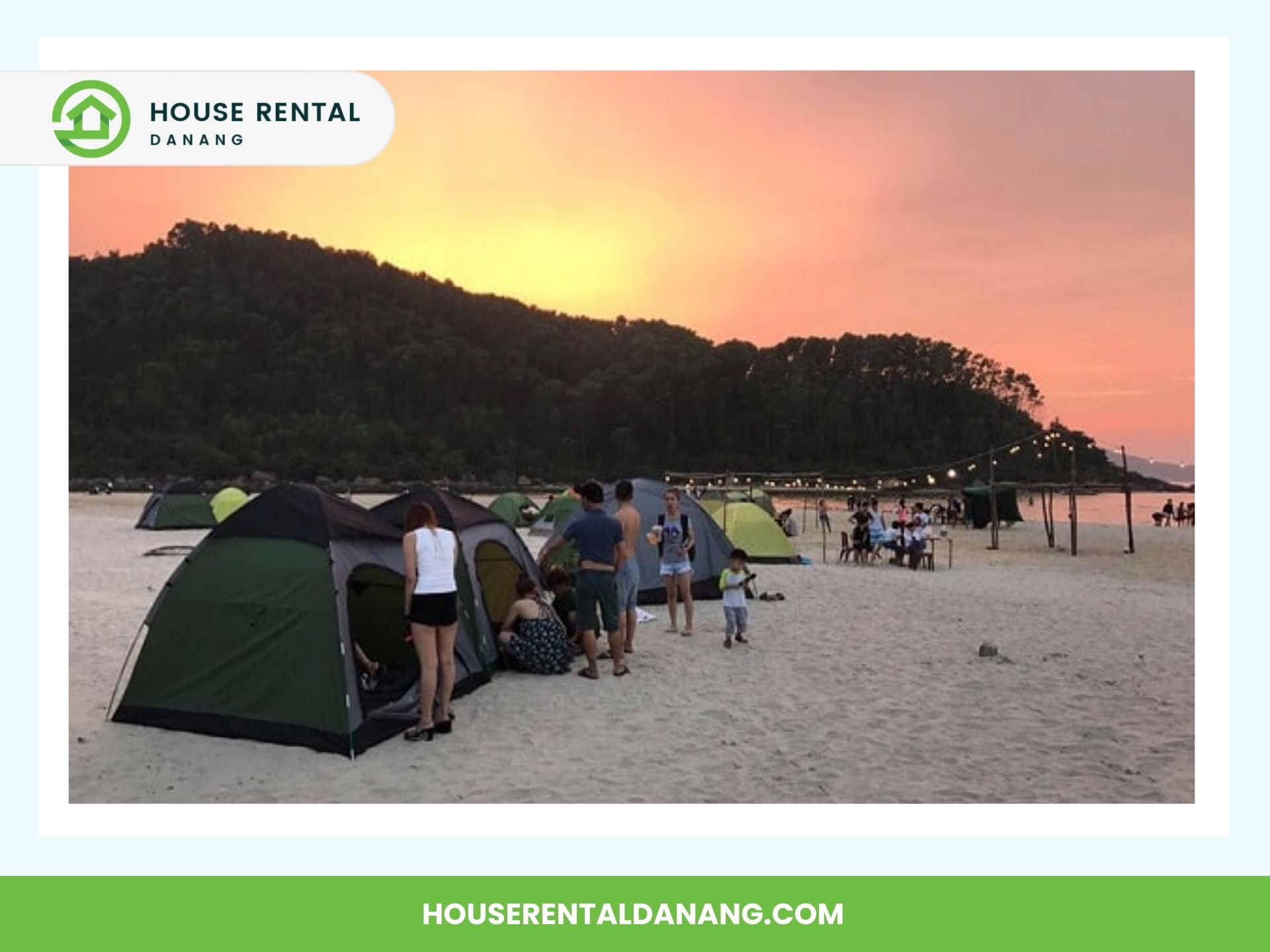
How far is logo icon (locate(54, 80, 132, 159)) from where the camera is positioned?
512 cm

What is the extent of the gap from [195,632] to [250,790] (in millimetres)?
1567

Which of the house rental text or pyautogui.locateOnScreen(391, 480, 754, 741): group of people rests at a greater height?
the house rental text

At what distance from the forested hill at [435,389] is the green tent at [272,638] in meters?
79.2

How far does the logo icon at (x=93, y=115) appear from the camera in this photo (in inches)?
202

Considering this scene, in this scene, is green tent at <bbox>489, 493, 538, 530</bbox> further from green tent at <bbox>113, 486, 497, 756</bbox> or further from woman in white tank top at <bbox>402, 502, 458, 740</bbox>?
woman in white tank top at <bbox>402, 502, 458, 740</bbox>

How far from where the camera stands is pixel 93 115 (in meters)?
5.14

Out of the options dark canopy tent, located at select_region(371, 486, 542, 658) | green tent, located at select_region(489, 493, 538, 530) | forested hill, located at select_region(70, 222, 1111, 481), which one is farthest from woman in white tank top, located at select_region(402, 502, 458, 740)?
forested hill, located at select_region(70, 222, 1111, 481)

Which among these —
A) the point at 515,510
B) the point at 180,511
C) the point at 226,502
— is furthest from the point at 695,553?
the point at 180,511

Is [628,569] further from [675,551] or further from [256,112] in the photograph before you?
[256,112]

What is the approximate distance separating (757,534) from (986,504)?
20.2 metres

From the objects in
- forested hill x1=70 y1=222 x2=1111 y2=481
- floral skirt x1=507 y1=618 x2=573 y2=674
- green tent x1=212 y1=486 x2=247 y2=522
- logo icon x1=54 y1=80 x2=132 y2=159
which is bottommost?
floral skirt x1=507 y1=618 x2=573 y2=674

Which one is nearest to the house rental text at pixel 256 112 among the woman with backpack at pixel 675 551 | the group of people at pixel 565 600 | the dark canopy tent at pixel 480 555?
the group of people at pixel 565 600

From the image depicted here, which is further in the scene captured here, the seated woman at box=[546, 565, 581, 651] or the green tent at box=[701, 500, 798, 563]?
the green tent at box=[701, 500, 798, 563]

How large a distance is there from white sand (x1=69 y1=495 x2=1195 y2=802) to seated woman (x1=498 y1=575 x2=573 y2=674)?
16cm
